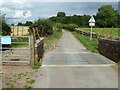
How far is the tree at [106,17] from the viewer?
116500mm

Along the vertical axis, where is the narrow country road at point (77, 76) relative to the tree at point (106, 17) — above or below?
below

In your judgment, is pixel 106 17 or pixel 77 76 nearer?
pixel 77 76

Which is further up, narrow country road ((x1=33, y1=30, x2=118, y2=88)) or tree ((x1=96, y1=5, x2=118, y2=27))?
tree ((x1=96, y1=5, x2=118, y2=27))

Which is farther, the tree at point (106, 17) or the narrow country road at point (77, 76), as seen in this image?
the tree at point (106, 17)

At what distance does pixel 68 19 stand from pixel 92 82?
11435cm

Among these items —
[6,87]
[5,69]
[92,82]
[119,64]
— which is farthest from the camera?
[119,64]

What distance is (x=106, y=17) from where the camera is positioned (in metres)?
126

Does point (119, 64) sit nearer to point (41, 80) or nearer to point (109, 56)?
point (109, 56)

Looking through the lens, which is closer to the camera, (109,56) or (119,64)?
(119,64)

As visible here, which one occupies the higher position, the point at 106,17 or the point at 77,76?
the point at 106,17

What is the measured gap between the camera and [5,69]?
44.9 ft

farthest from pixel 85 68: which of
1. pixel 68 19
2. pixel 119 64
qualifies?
pixel 68 19

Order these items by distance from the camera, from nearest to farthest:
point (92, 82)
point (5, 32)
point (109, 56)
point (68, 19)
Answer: point (92, 82) → point (109, 56) → point (5, 32) → point (68, 19)

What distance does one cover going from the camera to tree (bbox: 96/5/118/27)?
11650cm
